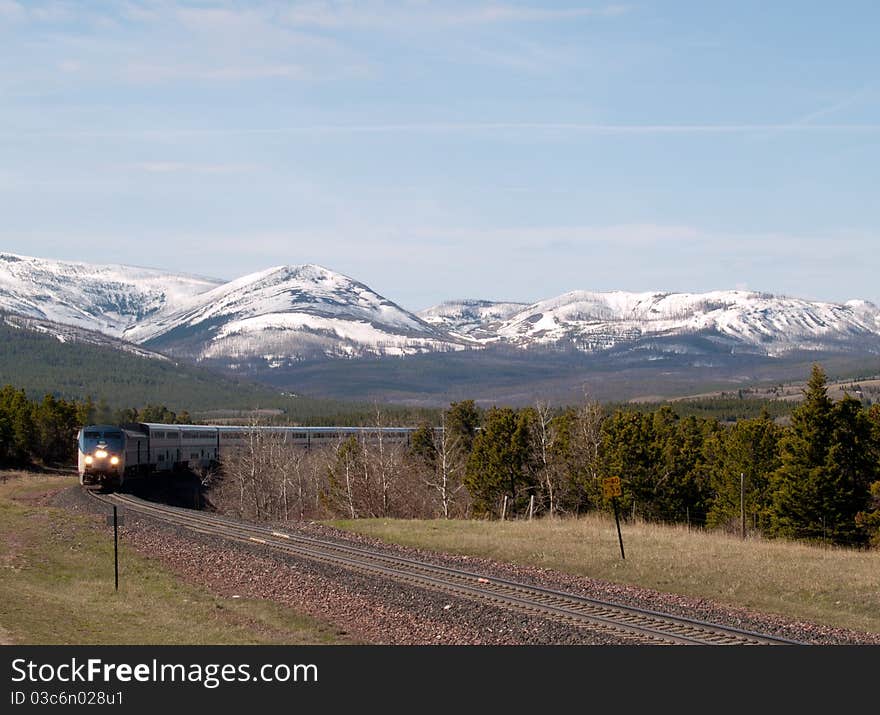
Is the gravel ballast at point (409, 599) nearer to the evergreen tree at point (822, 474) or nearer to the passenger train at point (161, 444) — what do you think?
the evergreen tree at point (822, 474)

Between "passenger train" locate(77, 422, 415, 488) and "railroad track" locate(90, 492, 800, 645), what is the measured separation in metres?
27.2

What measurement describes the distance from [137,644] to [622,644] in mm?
9517

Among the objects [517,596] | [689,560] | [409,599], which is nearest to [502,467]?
[689,560]

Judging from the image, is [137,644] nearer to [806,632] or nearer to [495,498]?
[806,632]

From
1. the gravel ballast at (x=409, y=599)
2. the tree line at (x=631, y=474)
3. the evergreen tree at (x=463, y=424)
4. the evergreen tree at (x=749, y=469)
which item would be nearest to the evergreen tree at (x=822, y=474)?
the tree line at (x=631, y=474)

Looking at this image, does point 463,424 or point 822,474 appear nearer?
point 822,474

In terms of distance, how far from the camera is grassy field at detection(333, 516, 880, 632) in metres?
26.5

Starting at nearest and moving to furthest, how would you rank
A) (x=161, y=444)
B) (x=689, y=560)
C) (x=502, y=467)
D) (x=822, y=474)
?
(x=689, y=560) → (x=822, y=474) → (x=502, y=467) → (x=161, y=444)

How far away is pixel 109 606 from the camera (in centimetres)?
2633

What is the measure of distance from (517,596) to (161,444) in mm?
69050

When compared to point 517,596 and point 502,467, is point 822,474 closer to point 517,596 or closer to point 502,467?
point 502,467

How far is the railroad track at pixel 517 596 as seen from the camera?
2188cm

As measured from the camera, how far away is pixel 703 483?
79.6 m

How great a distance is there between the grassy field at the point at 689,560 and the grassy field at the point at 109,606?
10.4 metres
